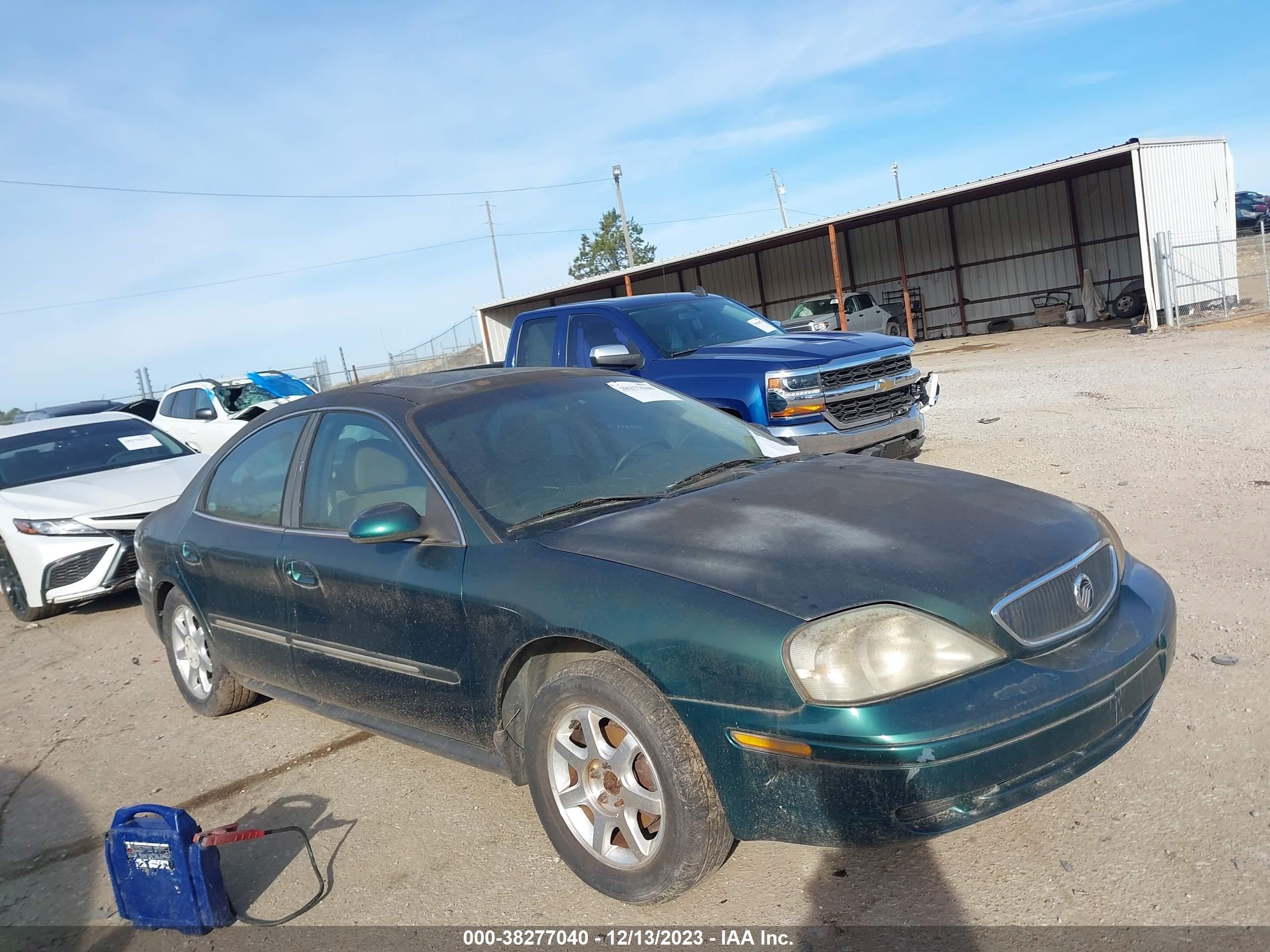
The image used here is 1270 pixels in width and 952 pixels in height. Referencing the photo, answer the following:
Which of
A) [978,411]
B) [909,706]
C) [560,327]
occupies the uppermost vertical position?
[560,327]

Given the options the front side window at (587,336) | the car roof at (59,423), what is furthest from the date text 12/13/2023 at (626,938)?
the car roof at (59,423)

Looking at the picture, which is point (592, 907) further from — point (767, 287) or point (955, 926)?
point (767, 287)

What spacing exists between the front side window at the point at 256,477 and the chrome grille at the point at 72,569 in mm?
3142

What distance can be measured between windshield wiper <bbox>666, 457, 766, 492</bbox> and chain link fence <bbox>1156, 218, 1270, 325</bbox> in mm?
18131

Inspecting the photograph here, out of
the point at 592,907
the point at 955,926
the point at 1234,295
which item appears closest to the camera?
the point at 955,926

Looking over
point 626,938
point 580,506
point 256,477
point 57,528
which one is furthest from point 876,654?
point 57,528

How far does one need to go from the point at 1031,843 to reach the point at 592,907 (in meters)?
1.30

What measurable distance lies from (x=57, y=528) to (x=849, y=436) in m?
5.79

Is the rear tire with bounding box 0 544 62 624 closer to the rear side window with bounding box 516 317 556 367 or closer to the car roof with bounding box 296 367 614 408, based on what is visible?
the rear side window with bounding box 516 317 556 367

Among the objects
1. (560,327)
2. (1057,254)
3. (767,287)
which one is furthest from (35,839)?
(767,287)

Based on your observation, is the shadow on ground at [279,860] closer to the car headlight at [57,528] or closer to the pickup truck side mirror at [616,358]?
the pickup truck side mirror at [616,358]

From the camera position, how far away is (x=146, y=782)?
4.23 m

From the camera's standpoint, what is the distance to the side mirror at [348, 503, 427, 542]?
127 inches

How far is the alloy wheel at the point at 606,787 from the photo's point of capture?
272 cm
